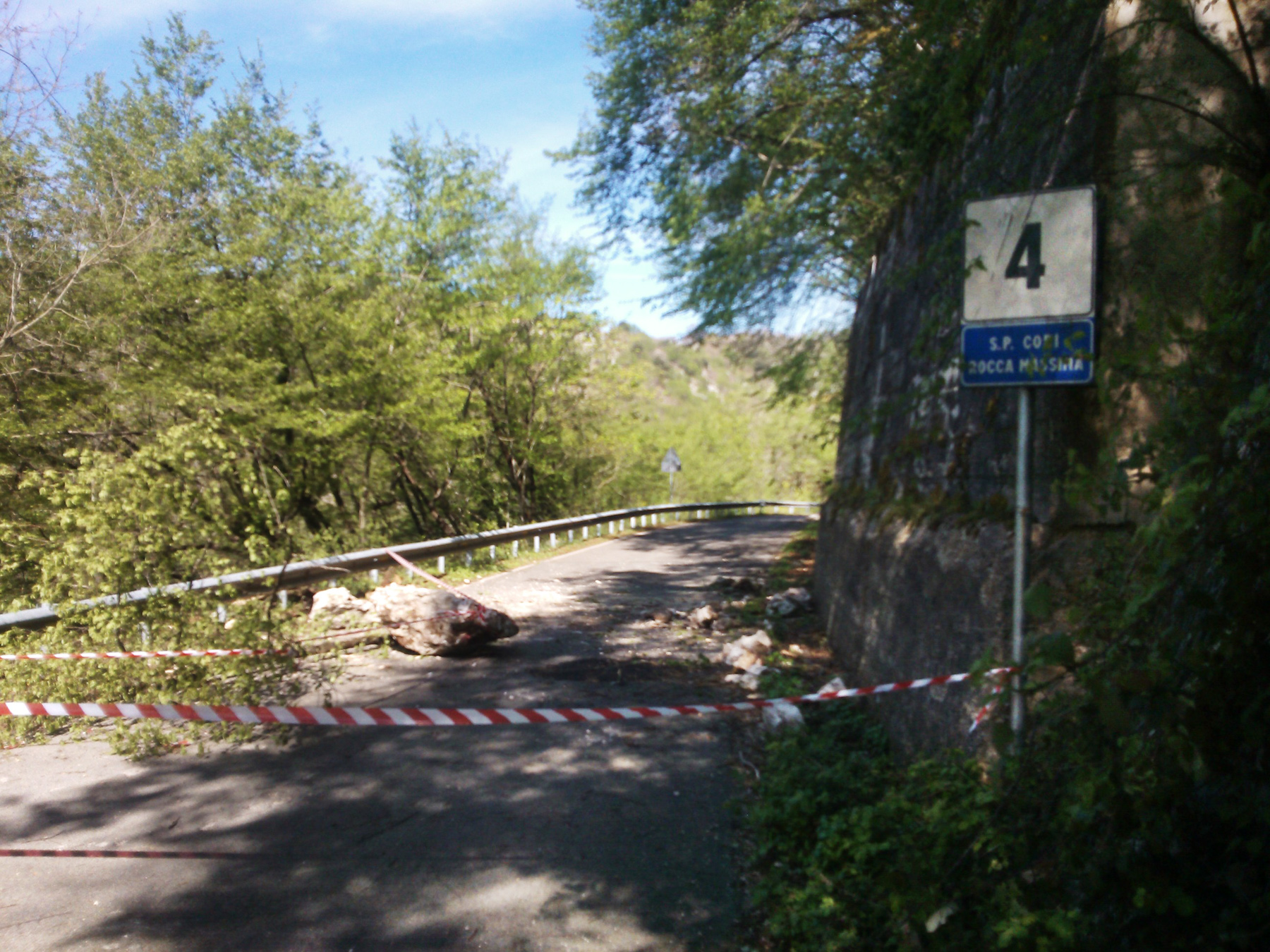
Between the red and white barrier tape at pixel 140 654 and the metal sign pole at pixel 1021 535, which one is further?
the red and white barrier tape at pixel 140 654

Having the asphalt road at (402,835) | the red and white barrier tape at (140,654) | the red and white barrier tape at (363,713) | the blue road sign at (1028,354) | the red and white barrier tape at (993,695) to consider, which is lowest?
the asphalt road at (402,835)

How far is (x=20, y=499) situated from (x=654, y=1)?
1130 centimetres

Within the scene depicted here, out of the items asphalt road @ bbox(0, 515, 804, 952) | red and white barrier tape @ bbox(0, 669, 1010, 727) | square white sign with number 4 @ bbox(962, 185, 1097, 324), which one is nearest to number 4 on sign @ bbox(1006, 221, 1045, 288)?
square white sign with number 4 @ bbox(962, 185, 1097, 324)

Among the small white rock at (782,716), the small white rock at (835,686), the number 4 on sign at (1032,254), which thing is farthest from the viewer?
the small white rock at (835,686)

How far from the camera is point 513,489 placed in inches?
1120

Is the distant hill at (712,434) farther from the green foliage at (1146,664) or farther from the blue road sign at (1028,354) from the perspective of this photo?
the green foliage at (1146,664)

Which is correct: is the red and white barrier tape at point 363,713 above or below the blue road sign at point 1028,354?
below

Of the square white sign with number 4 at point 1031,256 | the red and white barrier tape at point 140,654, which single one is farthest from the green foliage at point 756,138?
the red and white barrier tape at point 140,654

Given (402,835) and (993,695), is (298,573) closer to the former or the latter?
(402,835)

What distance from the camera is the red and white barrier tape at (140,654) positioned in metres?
6.38

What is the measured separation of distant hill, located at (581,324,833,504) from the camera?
18.7 m

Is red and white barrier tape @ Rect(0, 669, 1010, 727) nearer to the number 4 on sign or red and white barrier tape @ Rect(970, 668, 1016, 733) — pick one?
red and white barrier tape @ Rect(970, 668, 1016, 733)

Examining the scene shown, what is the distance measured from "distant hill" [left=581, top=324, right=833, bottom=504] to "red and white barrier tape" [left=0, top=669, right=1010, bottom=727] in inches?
314

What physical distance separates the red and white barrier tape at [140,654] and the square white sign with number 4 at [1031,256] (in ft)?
18.8
